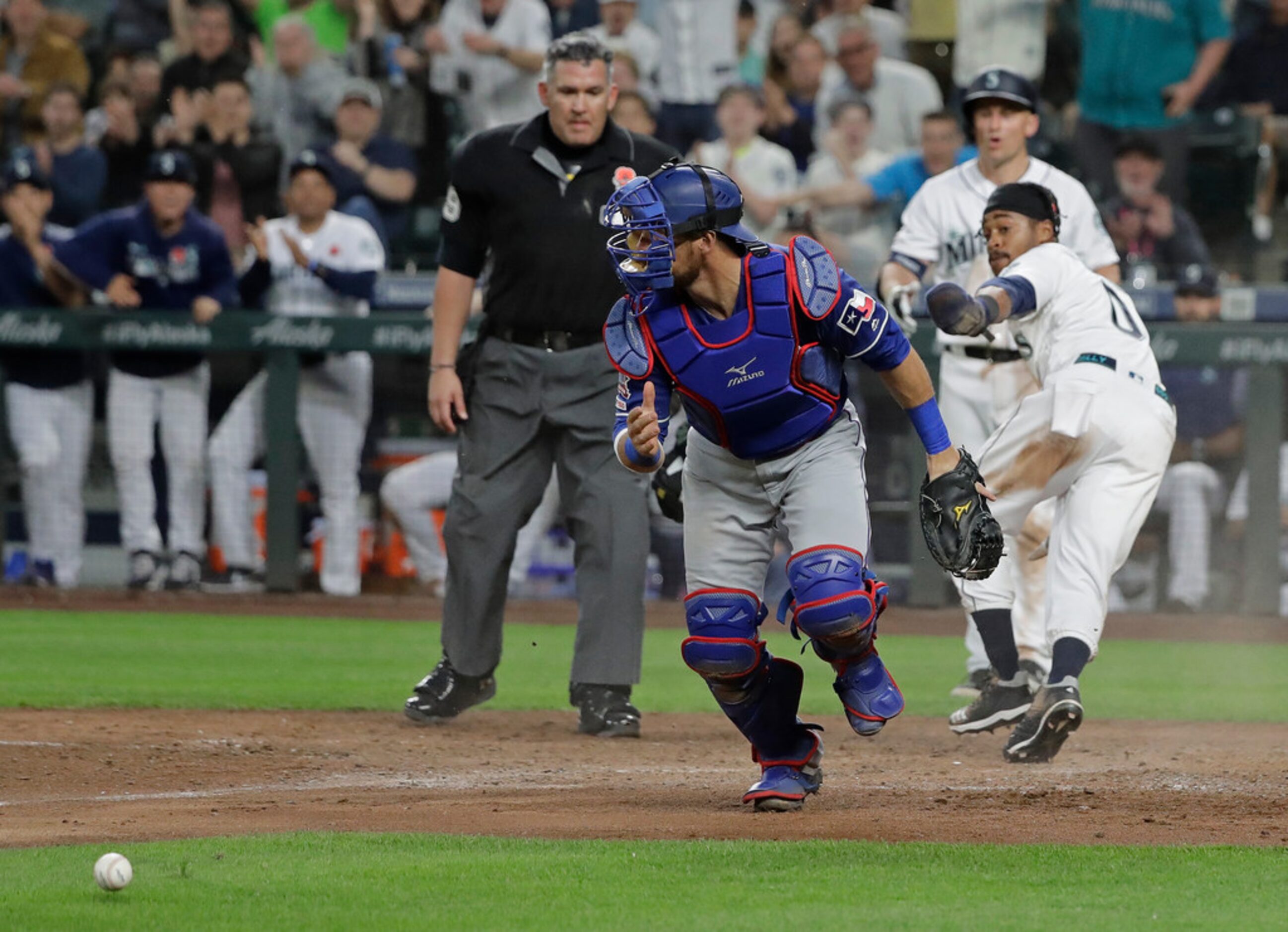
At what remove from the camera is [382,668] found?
29.7 ft

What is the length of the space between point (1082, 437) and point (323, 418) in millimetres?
6671

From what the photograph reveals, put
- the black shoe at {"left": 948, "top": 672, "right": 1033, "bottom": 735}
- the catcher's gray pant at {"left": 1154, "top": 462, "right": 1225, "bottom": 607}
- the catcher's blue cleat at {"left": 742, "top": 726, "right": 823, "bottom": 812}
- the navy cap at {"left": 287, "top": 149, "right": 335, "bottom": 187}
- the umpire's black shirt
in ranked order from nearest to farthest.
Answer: the catcher's blue cleat at {"left": 742, "top": 726, "right": 823, "bottom": 812} → the black shoe at {"left": 948, "top": 672, "right": 1033, "bottom": 735} → the umpire's black shirt → the catcher's gray pant at {"left": 1154, "top": 462, "right": 1225, "bottom": 607} → the navy cap at {"left": 287, "top": 149, "right": 335, "bottom": 187}

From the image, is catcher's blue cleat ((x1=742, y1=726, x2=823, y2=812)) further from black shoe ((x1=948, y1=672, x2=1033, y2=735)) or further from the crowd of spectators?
the crowd of spectators

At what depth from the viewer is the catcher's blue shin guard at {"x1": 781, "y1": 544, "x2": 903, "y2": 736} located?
15.8ft

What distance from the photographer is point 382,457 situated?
475 inches

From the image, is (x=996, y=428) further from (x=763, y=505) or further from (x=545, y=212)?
(x=763, y=505)

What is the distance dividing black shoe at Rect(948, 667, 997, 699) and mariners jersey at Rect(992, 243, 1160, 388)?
4.21 ft

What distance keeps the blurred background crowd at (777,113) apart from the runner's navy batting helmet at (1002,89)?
3.53 m

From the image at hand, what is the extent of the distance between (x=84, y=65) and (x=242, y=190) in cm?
247

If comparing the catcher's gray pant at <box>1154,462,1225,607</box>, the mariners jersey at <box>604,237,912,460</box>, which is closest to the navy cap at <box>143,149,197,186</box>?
the catcher's gray pant at <box>1154,462,1225,607</box>

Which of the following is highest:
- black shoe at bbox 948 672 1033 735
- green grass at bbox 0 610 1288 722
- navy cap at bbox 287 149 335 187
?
navy cap at bbox 287 149 335 187

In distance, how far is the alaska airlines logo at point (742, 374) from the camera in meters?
4.86

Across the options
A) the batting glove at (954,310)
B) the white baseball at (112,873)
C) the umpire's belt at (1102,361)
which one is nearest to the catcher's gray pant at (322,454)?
the umpire's belt at (1102,361)

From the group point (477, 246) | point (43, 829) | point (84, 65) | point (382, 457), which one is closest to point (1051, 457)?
point (477, 246)
